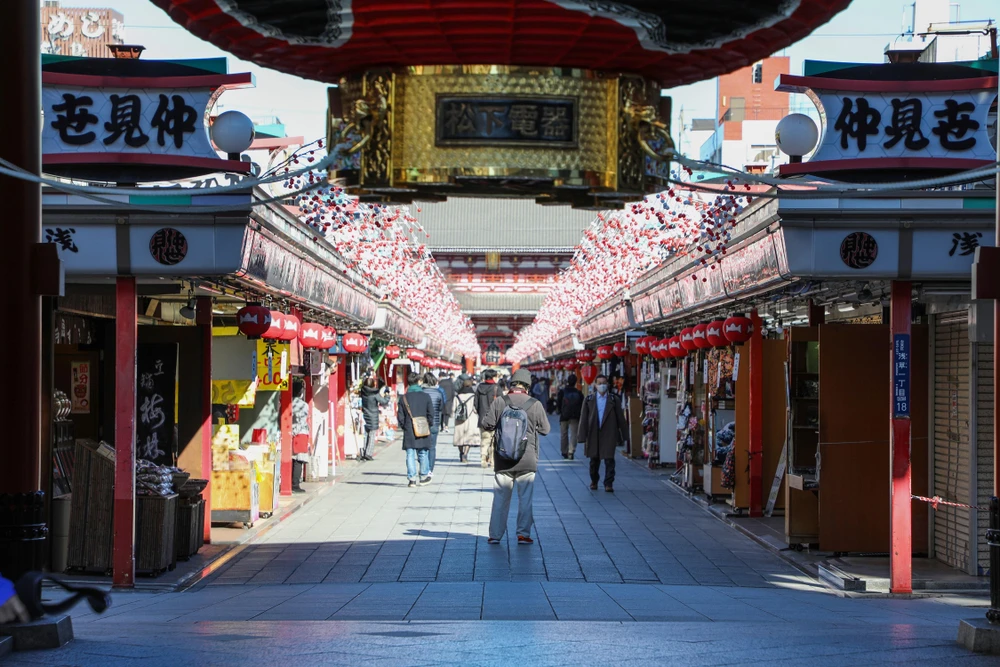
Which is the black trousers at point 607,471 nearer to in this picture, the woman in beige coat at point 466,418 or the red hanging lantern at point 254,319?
the woman in beige coat at point 466,418

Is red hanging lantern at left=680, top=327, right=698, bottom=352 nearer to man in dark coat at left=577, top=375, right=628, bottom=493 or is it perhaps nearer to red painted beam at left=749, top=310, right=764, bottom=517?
man in dark coat at left=577, top=375, right=628, bottom=493

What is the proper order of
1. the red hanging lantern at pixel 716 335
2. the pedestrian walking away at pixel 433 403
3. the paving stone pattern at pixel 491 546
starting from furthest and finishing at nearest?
the pedestrian walking away at pixel 433 403, the red hanging lantern at pixel 716 335, the paving stone pattern at pixel 491 546

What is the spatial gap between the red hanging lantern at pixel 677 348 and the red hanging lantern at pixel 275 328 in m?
6.71

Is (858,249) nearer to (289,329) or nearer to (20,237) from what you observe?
(20,237)

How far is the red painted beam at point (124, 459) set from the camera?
11.0 meters

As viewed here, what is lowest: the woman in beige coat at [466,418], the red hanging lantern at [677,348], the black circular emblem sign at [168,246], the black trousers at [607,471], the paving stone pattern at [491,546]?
the paving stone pattern at [491,546]

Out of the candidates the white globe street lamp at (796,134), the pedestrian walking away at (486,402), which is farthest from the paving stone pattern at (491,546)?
the white globe street lamp at (796,134)

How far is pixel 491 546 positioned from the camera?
13.4m

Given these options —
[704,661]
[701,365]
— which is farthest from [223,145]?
[701,365]

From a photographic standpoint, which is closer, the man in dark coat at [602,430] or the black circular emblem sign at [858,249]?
the black circular emblem sign at [858,249]

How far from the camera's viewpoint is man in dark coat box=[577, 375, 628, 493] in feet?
64.5

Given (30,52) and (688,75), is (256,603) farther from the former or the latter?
(688,75)

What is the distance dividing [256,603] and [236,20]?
5.86m

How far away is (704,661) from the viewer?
6820mm
